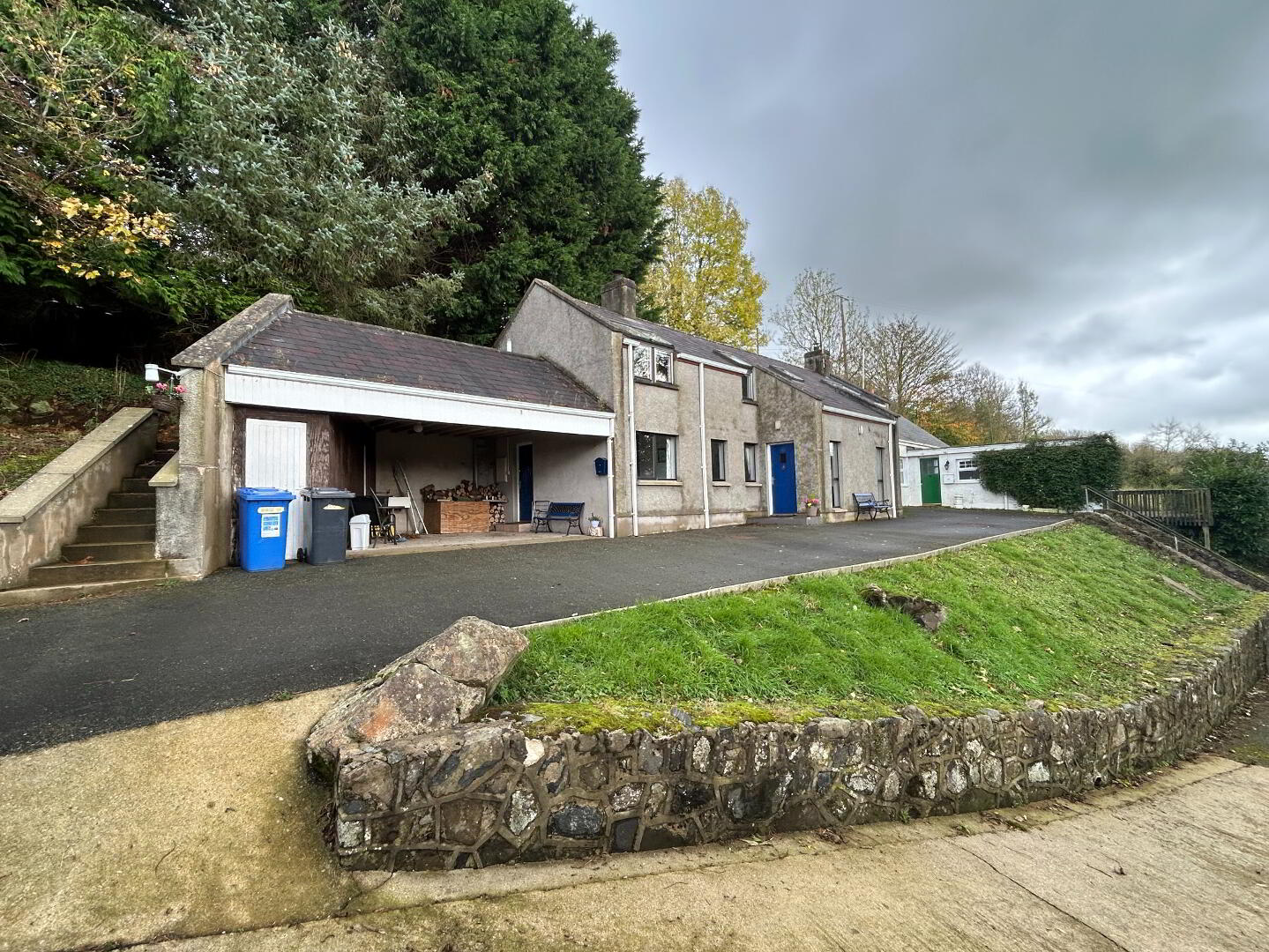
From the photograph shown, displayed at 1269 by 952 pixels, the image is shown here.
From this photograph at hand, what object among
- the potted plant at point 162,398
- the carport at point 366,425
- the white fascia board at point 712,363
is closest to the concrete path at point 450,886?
the carport at point 366,425

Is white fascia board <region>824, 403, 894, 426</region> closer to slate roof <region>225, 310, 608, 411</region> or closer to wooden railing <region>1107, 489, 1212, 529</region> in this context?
slate roof <region>225, 310, 608, 411</region>

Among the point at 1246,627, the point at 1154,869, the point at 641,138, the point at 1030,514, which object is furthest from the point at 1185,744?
the point at 641,138

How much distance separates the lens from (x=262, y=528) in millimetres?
7758

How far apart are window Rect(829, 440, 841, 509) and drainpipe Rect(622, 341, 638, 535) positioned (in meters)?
7.25

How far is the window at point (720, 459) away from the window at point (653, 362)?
101 inches

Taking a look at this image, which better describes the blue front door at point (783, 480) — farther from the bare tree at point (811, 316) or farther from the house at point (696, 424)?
the bare tree at point (811, 316)

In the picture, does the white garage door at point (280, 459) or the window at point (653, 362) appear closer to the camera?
the white garage door at point (280, 459)

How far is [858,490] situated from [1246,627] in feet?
31.2

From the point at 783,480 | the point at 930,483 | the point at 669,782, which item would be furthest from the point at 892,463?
the point at 669,782

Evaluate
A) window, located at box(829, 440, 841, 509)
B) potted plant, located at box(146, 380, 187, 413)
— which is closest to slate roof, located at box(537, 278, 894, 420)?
window, located at box(829, 440, 841, 509)

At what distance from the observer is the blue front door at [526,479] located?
14906 millimetres

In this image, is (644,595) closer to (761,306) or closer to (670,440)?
(670,440)

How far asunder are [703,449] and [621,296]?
6194 mm

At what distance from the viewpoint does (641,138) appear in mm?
23641
